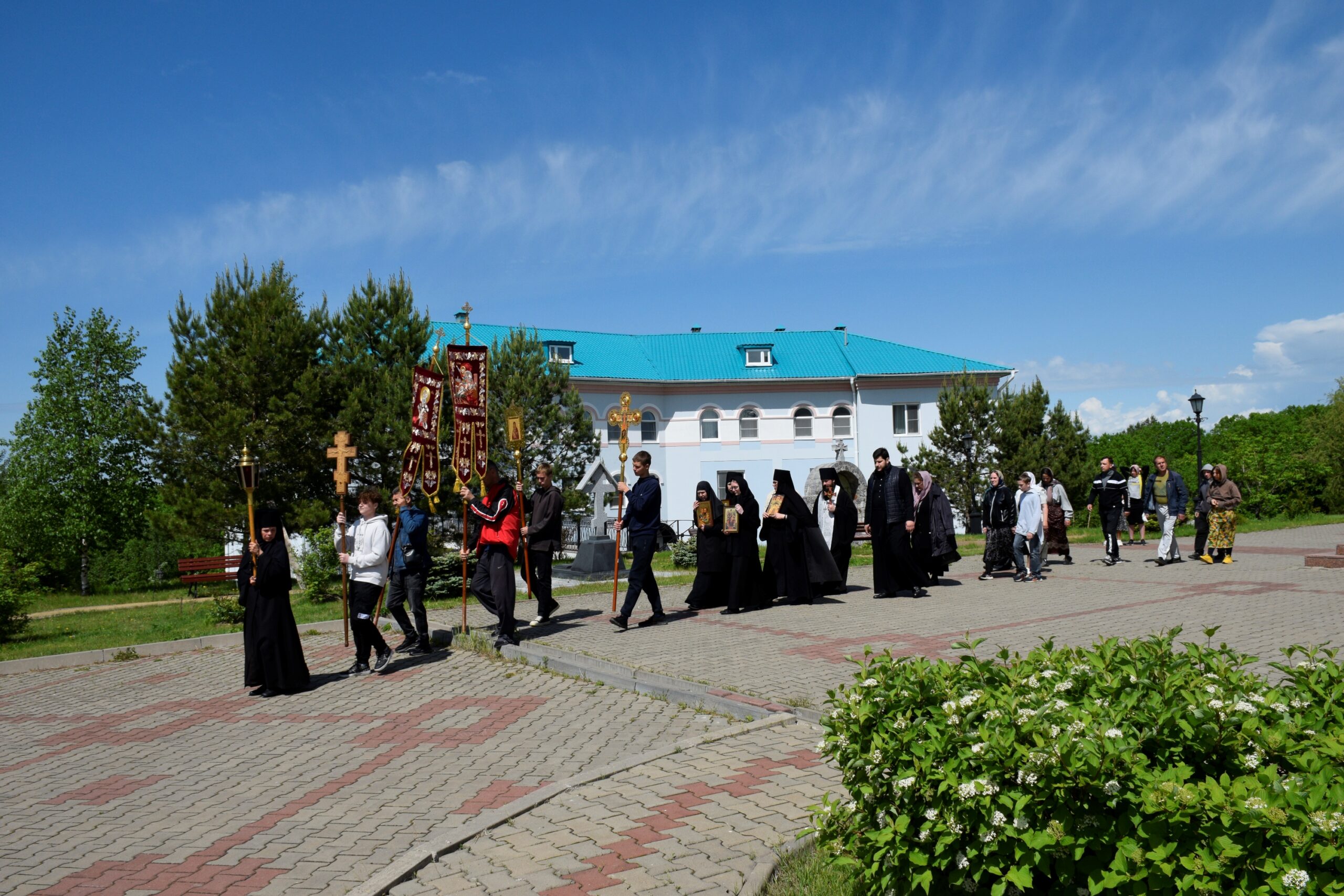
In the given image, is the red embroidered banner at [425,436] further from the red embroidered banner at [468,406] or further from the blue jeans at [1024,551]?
the blue jeans at [1024,551]

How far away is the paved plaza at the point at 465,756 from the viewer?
4359 mm

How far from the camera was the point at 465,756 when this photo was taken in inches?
246

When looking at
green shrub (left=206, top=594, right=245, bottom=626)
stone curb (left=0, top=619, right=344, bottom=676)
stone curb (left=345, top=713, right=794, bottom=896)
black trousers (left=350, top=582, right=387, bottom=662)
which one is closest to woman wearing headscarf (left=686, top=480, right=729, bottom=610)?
black trousers (left=350, top=582, right=387, bottom=662)

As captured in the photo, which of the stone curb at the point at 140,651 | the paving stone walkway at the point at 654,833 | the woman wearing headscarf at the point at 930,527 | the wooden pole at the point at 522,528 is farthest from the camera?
the woman wearing headscarf at the point at 930,527

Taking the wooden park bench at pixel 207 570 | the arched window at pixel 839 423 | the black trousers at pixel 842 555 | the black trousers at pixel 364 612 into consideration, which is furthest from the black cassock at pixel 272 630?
the arched window at pixel 839 423

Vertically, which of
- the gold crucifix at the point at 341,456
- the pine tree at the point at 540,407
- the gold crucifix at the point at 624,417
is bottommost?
the gold crucifix at the point at 341,456

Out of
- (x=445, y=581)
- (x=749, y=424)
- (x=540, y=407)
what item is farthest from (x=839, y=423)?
(x=445, y=581)

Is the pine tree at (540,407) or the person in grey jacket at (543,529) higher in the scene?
the pine tree at (540,407)

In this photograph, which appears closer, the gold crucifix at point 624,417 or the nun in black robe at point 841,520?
the gold crucifix at point 624,417

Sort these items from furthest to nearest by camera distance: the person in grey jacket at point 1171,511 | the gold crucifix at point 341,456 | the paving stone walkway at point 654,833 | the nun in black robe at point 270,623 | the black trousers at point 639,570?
1. the person in grey jacket at point 1171,511
2. the black trousers at point 639,570
3. the gold crucifix at point 341,456
4. the nun in black robe at point 270,623
5. the paving stone walkway at point 654,833

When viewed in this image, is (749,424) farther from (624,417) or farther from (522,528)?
(522,528)

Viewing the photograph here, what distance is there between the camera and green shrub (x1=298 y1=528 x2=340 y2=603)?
59.2ft

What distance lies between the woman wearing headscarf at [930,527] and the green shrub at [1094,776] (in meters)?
10.6

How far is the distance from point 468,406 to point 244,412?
19.5m
